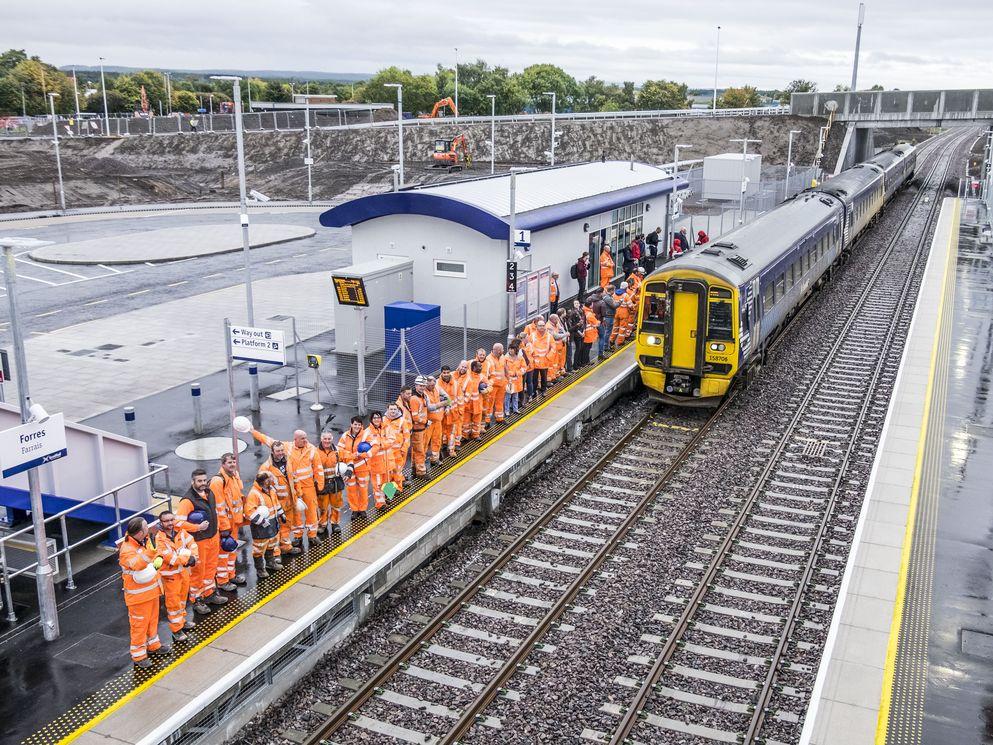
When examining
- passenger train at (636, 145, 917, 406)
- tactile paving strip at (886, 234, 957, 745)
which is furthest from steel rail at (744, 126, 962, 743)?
passenger train at (636, 145, 917, 406)

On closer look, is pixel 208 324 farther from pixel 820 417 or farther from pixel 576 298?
pixel 820 417

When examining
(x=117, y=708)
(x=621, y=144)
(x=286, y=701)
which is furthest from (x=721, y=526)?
(x=621, y=144)

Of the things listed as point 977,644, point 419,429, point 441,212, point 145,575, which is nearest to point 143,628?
point 145,575

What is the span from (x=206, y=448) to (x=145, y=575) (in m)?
7.42

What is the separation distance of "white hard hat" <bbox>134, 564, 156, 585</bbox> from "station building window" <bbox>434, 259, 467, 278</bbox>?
14644mm

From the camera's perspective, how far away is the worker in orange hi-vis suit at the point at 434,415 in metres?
14.6

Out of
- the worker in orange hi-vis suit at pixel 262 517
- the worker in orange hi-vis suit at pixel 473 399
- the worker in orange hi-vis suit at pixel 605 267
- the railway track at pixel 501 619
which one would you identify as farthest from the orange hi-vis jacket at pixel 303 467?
the worker in orange hi-vis suit at pixel 605 267

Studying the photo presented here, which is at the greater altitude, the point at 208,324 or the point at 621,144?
the point at 621,144

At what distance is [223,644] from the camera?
9.81 m

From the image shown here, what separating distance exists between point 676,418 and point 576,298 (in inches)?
336

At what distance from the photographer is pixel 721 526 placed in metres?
14.0

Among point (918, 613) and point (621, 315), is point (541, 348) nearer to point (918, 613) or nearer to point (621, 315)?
point (621, 315)

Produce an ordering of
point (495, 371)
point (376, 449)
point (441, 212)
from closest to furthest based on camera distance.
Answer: point (376, 449) → point (495, 371) → point (441, 212)

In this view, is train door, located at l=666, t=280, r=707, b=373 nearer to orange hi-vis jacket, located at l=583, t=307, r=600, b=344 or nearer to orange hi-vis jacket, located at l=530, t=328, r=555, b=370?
orange hi-vis jacket, located at l=583, t=307, r=600, b=344
